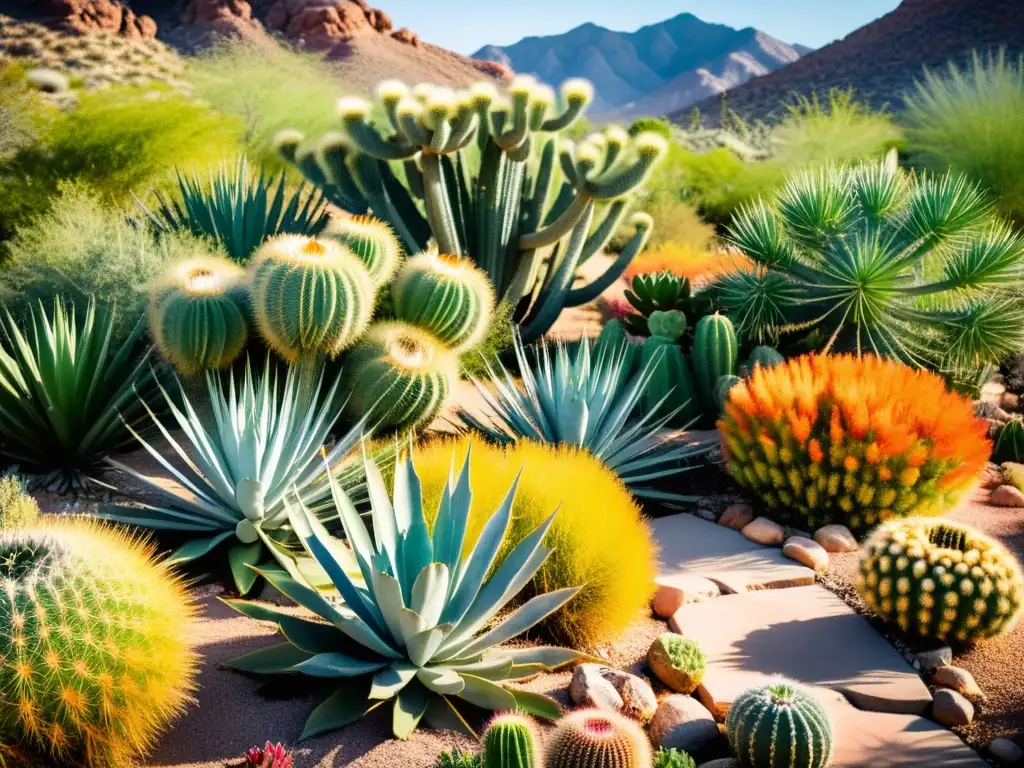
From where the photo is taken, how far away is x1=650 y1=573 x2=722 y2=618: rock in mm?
4203

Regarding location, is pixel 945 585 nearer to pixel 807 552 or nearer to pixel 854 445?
pixel 807 552

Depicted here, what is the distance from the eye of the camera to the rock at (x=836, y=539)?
4836 mm

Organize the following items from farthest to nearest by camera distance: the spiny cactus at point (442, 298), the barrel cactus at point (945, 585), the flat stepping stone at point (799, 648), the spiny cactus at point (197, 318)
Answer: the spiny cactus at point (442, 298), the spiny cactus at point (197, 318), the barrel cactus at point (945, 585), the flat stepping stone at point (799, 648)

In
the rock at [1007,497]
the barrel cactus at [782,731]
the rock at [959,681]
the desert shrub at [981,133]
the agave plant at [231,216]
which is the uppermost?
the desert shrub at [981,133]

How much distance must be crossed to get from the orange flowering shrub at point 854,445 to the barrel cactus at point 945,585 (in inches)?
30.2

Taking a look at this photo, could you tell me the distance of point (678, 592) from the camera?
421cm

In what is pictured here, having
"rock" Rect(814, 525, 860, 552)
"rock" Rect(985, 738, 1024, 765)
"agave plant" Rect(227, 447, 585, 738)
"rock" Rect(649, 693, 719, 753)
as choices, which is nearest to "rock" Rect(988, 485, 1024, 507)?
"rock" Rect(814, 525, 860, 552)

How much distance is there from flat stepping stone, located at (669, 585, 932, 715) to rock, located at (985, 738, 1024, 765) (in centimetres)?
30

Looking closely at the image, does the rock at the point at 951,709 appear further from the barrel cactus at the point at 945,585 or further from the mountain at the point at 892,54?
the mountain at the point at 892,54

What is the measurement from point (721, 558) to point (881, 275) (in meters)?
2.93

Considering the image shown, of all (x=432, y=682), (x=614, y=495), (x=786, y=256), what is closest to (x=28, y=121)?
(x=786, y=256)

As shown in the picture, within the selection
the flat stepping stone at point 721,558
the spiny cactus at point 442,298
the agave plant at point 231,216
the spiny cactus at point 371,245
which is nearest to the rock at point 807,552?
the flat stepping stone at point 721,558

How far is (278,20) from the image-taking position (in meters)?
51.2

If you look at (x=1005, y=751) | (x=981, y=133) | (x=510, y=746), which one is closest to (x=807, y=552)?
(x=1005, y=751)
